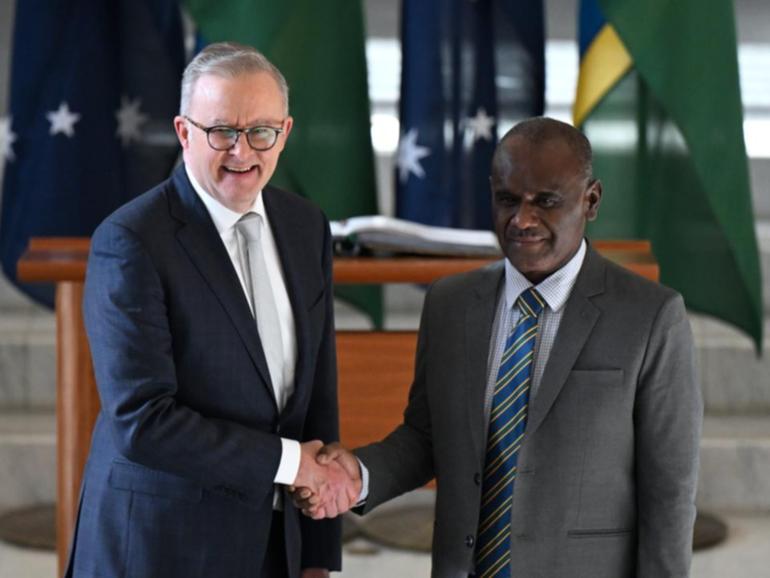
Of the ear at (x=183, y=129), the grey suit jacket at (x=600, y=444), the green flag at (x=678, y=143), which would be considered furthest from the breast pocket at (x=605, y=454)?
the green flag at (x=678, y=143)

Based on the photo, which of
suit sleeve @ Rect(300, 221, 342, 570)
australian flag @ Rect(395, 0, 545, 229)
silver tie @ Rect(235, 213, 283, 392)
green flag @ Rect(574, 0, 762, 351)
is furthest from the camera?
australian flag @ Rect(395, 0, 545, 229)

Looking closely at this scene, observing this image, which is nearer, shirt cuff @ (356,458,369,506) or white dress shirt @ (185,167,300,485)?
white dress shirt @ (185,167,300,485)

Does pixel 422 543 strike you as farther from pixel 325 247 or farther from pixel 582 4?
pixel 325 247

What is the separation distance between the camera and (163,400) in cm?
190

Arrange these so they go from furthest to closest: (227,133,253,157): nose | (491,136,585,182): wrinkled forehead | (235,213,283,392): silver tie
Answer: (235,213,283,392): silver tie < (227,133,253,157): nose < (491,136,585,182): wrinkled forehead

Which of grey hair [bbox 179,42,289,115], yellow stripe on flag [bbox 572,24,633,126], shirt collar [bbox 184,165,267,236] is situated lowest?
shirt collar [bbox 184,165,267,236]

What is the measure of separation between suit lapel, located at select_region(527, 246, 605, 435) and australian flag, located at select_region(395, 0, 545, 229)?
284 centimetres

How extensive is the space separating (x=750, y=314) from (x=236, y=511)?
290 cm

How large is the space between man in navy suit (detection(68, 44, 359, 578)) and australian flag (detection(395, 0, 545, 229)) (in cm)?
266

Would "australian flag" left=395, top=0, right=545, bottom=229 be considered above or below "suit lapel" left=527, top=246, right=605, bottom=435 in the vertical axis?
above

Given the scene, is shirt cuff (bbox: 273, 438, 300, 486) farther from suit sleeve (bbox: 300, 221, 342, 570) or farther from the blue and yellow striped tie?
the blue and yellow striped tie

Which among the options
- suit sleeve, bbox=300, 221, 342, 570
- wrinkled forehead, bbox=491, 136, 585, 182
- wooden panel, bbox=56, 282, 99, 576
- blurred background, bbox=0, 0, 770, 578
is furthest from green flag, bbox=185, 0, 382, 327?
wrinkled forehead, bbox=491, 136, 585, 182

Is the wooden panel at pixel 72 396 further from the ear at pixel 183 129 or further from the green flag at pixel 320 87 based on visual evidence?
the green flag at pixel 320 87

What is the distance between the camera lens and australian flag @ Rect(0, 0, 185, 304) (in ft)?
15.7
